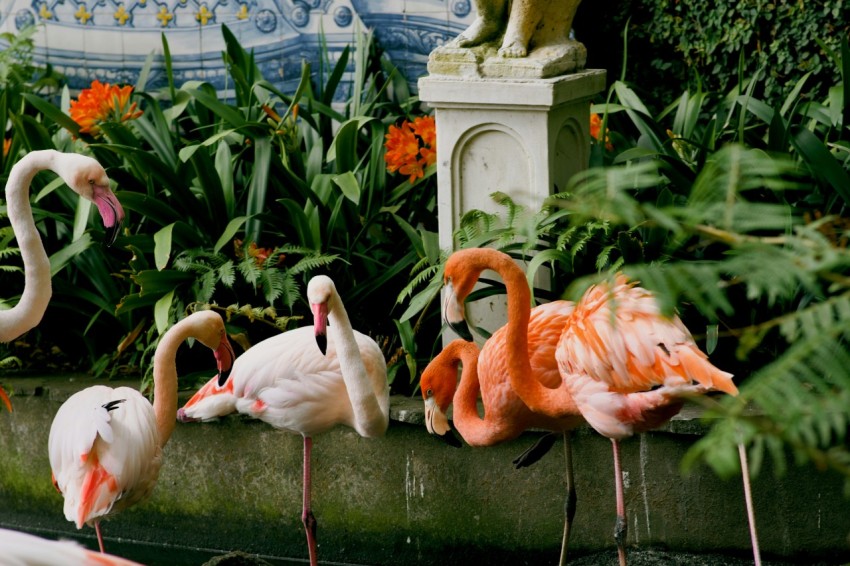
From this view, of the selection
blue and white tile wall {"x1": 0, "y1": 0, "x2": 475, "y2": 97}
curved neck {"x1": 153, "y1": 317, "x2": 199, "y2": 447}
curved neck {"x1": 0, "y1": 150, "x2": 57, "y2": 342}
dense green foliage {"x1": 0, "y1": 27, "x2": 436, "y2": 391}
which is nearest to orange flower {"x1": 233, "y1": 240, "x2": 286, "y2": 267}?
dense green foliage {"x1": 0, "y1": 27, "x2": 436, "y2": 391}

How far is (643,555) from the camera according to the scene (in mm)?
4453

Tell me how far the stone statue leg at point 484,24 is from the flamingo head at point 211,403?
1.74m

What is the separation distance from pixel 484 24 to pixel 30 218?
6.70 ft

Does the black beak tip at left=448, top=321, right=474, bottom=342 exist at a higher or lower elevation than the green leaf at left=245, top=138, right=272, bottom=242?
lower

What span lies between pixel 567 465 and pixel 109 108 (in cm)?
322

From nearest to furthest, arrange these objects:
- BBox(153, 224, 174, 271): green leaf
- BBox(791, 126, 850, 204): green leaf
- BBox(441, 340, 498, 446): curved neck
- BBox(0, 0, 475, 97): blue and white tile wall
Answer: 1. BBox(441, 340, 498, 446): curved neck
2. BBox(791, 126, 850, 204): green leaf
3. BBox(153, 224, 174, 271): green leaf
4. BBox(0, 0, 475, 97): blue and white tile wall

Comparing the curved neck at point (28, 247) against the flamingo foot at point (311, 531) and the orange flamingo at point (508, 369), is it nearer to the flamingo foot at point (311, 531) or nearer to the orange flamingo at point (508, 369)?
the flamingo foot at point (311, 531)

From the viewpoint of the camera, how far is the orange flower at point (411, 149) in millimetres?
5469

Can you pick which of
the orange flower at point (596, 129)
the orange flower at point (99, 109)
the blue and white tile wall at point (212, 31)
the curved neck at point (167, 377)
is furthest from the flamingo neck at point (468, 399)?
the blue and white tile wall at point (212, 31)

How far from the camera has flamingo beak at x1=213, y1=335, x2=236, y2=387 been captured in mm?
4387

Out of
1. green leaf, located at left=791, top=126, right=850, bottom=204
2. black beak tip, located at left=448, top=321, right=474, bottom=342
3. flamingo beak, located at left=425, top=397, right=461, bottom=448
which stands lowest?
flamingo beak, located at left=425, top=397, right=461, bottom=448

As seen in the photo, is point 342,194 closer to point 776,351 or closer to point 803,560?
point 776,351

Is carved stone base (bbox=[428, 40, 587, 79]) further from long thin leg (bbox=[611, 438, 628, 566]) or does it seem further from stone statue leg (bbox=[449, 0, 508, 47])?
long thin leg (bbox=[611, 438, 628, 566])

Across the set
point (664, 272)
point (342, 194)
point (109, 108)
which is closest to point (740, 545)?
point (342, 194)
